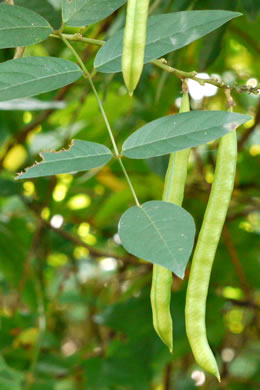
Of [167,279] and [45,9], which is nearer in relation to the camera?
[167,279]

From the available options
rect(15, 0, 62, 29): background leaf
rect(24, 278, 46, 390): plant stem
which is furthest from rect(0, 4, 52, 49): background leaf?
rect(24, 278, 46, 390): plant stem

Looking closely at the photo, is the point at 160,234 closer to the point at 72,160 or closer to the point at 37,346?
the point at 72,160

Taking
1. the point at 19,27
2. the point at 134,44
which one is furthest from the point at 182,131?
the point at 19,27

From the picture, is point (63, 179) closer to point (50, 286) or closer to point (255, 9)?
point (50, 286)

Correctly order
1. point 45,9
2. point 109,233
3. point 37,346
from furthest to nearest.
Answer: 1. point 109,233
2. point 37,346
3. point 45,9

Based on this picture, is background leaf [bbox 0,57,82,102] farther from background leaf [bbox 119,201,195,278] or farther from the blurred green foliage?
the blurred green foliage

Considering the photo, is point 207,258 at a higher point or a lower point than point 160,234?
lower
